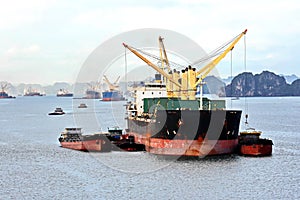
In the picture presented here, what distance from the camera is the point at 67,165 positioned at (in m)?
35.1

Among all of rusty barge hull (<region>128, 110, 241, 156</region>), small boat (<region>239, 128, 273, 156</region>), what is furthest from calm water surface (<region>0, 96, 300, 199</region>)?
rusty barge hull (<region>128, 110, 241, 156</region>)

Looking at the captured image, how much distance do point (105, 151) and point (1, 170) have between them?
34.7 feet

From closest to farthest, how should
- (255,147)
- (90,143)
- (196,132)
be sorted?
(196,132)
(255,147)
(90,143)

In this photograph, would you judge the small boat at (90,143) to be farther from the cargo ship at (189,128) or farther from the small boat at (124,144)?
the cargo ship at (189,128)

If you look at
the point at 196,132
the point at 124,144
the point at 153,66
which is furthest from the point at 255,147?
the point at 153,66

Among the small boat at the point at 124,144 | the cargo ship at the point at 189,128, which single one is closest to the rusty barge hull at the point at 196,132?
the cargo ship at the point at 189,128

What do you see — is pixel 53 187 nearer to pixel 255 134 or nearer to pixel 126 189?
pixel 126 189

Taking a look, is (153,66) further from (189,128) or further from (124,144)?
(189,128)

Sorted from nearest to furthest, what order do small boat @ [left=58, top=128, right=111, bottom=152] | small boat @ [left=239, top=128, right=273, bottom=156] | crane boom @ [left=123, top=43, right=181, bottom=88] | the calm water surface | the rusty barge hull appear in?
the calm water surface
the rusty barge hull
small boat @ [left=239, top=128, right=273, bottom=156]
small boat @ [left=58, top=128, right=111, bottom=152]
crane boom @ [left=123, top=43, right=181, bottom=88]

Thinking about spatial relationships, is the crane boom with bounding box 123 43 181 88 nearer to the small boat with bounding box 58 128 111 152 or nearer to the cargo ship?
the cargo ship

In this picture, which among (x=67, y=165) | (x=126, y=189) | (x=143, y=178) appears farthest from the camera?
(x=67, y=165)

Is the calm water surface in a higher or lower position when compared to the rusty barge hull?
lower

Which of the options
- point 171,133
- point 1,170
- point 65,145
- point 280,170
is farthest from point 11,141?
point 280,170

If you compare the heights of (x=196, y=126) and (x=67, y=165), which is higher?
(x=196, y=126)
